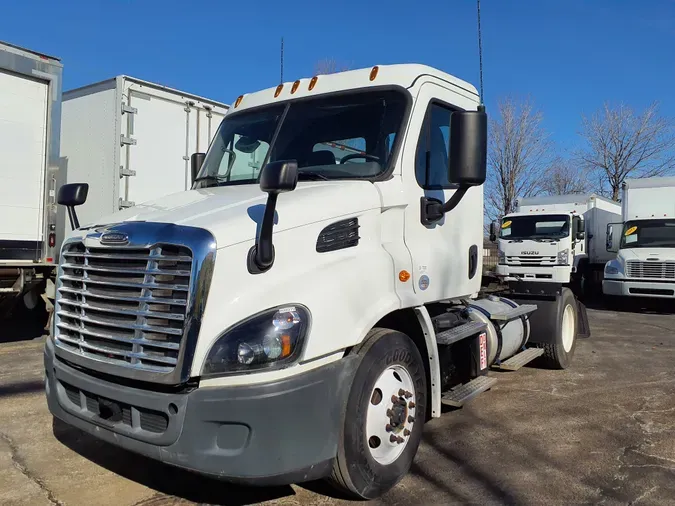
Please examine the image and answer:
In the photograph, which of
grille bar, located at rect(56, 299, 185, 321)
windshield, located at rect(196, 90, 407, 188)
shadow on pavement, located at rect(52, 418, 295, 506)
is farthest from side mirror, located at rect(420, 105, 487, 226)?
shadow on pavement, located at rect(52, 418, 295, 506)

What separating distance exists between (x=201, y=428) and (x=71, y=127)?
791 centimetres

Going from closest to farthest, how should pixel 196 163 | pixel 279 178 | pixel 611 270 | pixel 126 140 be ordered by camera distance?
1. pixel 279 178
2. pixel 196 163
3. pixel 126 140
4. pixel 611 270

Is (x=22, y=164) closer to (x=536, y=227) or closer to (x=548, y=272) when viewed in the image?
(x=548, y=272)

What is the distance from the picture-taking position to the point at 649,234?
50.7 ft

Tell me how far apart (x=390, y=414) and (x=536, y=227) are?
1563 cm

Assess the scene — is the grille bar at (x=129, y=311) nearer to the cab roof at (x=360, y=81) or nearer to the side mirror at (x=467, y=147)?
the side mirror at (x=467, y=147)

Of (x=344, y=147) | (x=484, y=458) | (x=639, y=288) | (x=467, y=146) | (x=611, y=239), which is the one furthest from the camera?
(x=611, y=239)

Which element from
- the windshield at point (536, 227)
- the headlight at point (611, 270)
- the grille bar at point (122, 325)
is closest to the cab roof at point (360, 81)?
the grille bar at point (122, 325)

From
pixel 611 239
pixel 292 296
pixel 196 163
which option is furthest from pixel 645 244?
pixel 292 296

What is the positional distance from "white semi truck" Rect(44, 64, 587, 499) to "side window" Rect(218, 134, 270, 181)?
25 mm

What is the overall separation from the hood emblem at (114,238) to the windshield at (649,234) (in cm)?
1530

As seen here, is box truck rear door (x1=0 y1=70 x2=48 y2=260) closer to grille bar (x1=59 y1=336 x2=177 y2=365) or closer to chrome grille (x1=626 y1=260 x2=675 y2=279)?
grille bar (x1=59 y1=336 x2=177 y2=365)

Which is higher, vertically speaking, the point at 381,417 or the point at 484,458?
the point at 381,417

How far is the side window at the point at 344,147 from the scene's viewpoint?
4.02 m
